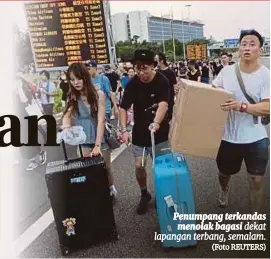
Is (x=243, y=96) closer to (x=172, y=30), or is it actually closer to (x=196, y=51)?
(x=172, y=30)

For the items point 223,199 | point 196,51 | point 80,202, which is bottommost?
point 223,199

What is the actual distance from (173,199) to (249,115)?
0.57 metres

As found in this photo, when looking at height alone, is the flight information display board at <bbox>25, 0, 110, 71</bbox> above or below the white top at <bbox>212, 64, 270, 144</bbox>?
above

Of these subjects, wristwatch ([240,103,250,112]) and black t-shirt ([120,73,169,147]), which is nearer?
wristwatch ([240,103,250,112])

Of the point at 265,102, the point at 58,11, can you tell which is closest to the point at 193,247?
the point at 265,102

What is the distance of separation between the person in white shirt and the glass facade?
11.0 inches

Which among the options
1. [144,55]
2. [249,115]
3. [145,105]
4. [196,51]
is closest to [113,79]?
[196,51]

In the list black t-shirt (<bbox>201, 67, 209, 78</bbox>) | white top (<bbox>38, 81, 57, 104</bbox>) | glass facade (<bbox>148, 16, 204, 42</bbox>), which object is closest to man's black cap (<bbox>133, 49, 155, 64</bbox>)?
glass facade (<bbox>148, 16, 204, 42</bbox>)

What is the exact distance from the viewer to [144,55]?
6.46ft

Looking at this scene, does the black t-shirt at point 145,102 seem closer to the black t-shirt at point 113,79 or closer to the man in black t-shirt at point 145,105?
the man in black t-shirt at point 145,105

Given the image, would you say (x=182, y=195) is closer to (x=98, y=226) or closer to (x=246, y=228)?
(x=246, y=228)

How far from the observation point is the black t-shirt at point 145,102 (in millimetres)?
2096

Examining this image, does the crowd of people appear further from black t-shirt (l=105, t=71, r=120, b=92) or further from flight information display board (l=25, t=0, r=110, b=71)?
black t-shirt (l=105, t=71, r=120, b=92)

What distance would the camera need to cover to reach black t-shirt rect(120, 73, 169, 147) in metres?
2.10
